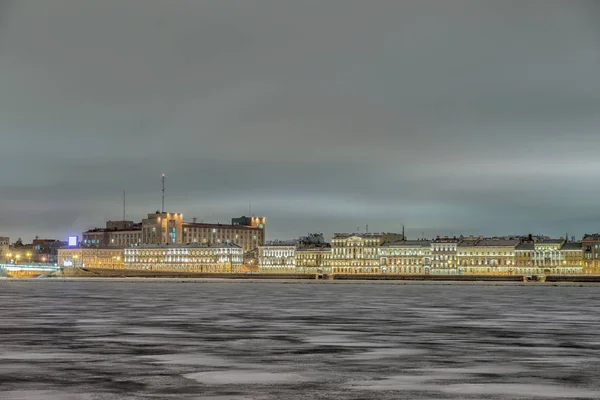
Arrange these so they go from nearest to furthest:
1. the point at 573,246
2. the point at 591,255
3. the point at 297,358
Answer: the point at 297,358
the point at 591,255
the point at 573,246

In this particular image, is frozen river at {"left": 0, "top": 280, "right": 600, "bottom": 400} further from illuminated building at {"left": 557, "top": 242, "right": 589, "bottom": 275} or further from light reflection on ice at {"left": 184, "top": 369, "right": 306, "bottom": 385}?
illuminated building at {"left": 557, "top": 242, "right": 589, "bottom": 275}

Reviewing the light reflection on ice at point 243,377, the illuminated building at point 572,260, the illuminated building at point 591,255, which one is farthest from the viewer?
the illuminated building at point 572,260

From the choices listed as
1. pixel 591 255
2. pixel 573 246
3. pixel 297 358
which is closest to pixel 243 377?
pixel 297 358

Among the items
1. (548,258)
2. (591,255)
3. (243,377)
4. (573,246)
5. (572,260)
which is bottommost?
(243,377)

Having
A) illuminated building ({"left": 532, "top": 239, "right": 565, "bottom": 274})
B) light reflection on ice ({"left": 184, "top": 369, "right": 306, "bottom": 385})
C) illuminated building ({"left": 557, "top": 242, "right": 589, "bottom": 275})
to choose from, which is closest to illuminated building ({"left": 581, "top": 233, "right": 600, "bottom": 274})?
illuminated building ({"left": 557, "top": 242, "right": 589, "bottom": 275})

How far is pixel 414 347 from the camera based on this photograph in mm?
28484

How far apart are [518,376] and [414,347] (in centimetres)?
710

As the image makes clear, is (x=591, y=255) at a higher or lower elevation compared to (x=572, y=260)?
higher

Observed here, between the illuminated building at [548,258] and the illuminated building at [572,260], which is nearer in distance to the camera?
the illuminated building at [572,260]

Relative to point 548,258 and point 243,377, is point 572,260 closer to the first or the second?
point 548,258

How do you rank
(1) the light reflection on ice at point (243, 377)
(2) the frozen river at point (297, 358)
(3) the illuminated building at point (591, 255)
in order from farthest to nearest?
(3) the illuminated building at point (591, 255) → (1) the light reflection on ice at point (243, 377) → (2) the frozen river at point (297, 358)

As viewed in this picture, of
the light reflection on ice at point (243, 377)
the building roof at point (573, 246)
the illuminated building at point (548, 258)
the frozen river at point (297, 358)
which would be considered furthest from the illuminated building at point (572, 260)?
the light reflection on ice at point (243, 377)

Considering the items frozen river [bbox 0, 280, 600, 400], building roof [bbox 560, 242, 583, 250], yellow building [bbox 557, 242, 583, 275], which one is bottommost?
frozen river [bbox 0, 280, 600, 400]

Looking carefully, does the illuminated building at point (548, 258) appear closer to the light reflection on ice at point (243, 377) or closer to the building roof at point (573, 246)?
the building roof at point (573, 246)
